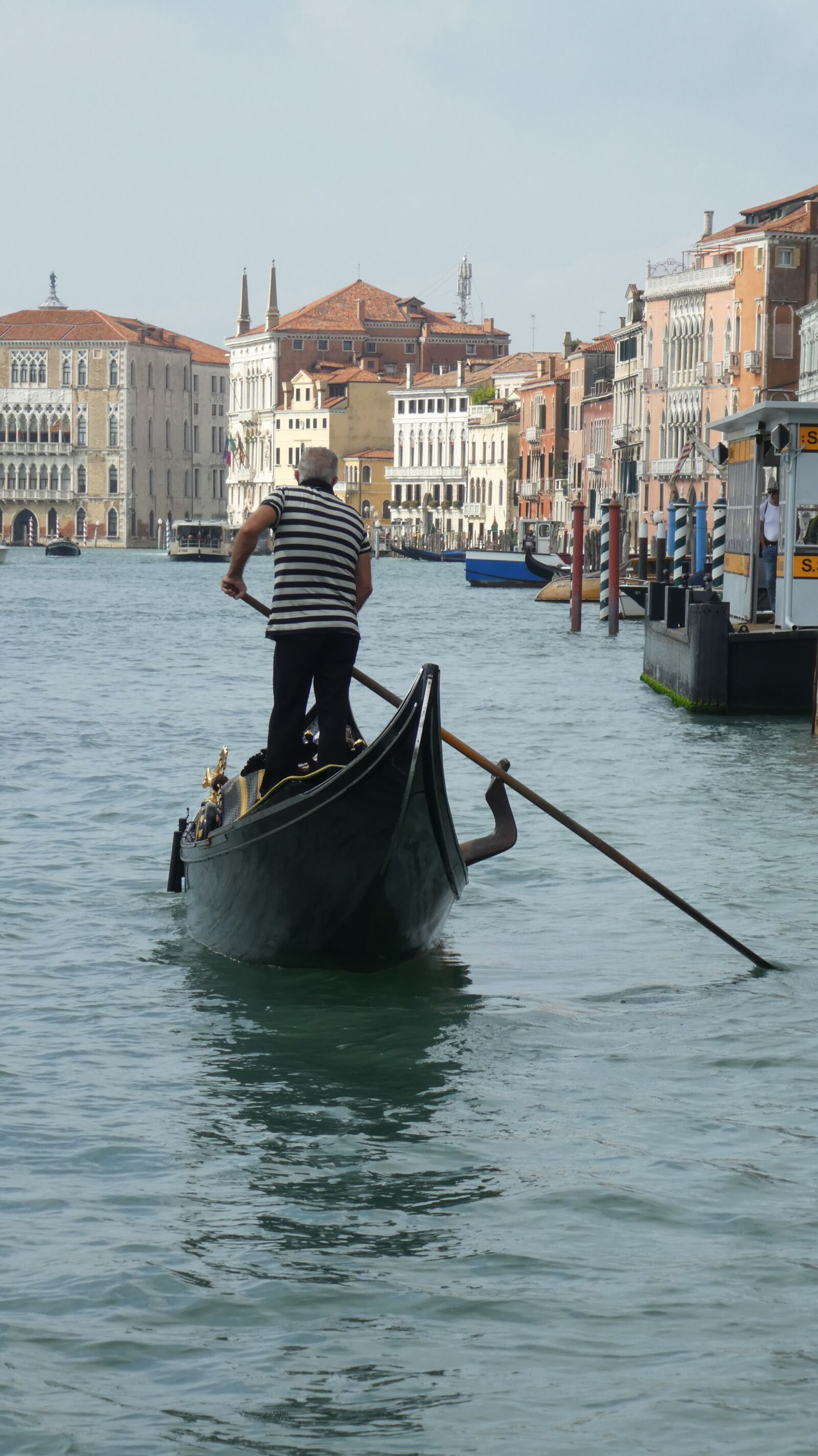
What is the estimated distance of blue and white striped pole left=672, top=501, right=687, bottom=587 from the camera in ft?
79.1

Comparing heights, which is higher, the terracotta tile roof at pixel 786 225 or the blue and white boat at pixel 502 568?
the terracotta tile roof at pixel 786 225

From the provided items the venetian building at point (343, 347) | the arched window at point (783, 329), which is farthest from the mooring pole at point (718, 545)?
the venetian building at point (343, 347)

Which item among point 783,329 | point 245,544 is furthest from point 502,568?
point 245,544

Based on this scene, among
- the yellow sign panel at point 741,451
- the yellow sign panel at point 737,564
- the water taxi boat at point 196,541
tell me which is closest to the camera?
the yellow sign panel at point 741,451

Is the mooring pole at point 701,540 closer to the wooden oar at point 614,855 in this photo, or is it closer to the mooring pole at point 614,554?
the mooring pole at point 614,554

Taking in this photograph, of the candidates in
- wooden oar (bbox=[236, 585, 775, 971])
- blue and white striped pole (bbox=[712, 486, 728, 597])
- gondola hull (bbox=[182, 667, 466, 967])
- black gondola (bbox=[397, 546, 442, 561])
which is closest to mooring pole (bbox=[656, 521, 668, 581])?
blue and white striped pole (bbox=[712, 486, 728, 597])

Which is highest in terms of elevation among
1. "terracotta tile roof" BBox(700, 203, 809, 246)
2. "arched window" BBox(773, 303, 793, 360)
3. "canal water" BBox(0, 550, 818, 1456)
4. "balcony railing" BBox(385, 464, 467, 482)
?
"terracotta tile roof" BBox(700, 203, 809, 246)

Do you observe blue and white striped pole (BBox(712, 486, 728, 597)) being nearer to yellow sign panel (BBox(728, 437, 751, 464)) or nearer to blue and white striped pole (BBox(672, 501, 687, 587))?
blue and white striped pole (BBox(672, 501, 687, 587))

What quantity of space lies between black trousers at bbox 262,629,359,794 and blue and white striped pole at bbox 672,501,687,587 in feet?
58.0

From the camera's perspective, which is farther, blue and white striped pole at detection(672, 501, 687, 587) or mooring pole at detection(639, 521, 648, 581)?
mooring pole at detection(639, 521, 648, 581)

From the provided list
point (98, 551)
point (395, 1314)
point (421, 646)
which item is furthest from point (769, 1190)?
point (98, 551)

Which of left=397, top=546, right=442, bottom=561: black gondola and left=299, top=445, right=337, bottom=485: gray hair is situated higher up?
left=299, top=445, right=337, bottom=485: gray hair

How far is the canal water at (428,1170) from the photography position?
3467 millimetres

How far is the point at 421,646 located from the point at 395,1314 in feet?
78.2
